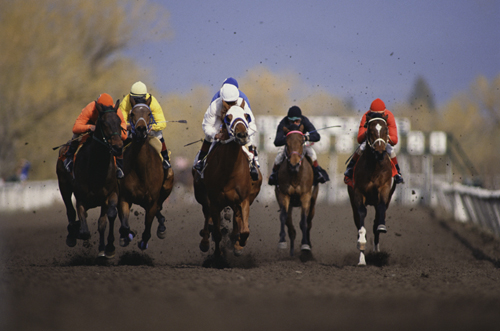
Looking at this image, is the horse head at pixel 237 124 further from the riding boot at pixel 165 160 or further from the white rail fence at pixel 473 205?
the white rail fence at pixel 473 205

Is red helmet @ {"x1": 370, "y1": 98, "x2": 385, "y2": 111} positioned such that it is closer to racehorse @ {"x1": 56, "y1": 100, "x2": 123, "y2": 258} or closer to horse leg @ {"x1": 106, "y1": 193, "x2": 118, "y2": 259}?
racehorse @ {"x1": 56, "y1": 100, "x2": 123, "y2": 258}

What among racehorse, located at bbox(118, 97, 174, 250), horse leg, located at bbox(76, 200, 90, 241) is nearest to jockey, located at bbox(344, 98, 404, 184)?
racehorse, located at bbox(118, 97, 174, 250)

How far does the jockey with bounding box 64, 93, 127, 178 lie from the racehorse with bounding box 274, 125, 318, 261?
9.05ft

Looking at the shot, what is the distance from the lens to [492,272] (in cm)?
852

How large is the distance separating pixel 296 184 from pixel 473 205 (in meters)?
6.67

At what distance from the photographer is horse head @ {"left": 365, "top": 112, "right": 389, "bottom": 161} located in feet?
30.3

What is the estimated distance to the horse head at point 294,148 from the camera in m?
10.2

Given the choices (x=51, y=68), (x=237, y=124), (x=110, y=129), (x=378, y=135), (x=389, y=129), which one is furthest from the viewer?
(x=51, y=68)

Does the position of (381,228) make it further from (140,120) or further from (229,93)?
(140,120)

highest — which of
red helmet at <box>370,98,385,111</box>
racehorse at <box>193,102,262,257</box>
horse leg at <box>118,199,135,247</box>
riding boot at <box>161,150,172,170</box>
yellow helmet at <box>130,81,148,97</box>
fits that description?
yellow helmet at <box>130,81,148,97</box>

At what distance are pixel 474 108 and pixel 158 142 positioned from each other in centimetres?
5901

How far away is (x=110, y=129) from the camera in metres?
8.40

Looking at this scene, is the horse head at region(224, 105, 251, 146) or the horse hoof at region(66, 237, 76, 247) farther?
the horse hoof at region(66, 237, 76, 247)

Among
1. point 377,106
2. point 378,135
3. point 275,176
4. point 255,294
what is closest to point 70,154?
point 275,176
